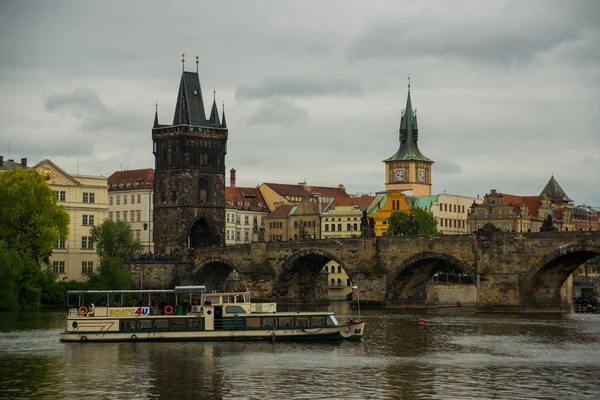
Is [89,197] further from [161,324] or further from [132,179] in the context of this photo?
[161,324]

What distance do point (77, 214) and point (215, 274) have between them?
23.9 m

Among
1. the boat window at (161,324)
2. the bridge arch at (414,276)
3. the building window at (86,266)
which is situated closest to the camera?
the boat window at (161,324)

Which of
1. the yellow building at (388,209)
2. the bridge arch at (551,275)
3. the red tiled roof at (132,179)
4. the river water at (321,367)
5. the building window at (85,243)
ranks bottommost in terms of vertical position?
the river water at (321,367)

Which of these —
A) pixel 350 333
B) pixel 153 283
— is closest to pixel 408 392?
pixel 350 333

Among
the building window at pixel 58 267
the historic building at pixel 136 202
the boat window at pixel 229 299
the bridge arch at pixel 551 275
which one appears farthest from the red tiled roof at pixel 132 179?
the boat window at pixel 229 299

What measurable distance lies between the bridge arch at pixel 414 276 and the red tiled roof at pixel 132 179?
222 ft

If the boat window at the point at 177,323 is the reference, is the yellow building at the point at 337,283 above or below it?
above

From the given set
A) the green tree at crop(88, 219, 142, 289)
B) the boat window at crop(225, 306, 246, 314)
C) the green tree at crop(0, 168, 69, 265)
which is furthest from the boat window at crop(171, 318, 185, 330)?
the green tree at crop(88, 219, 142, 289)

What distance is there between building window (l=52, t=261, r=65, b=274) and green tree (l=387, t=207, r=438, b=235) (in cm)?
5402

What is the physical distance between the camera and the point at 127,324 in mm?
76438

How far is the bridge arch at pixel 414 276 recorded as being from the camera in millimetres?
117312

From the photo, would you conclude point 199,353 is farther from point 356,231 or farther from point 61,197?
point 356,231

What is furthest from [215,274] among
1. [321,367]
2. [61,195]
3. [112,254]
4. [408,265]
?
[321,367]

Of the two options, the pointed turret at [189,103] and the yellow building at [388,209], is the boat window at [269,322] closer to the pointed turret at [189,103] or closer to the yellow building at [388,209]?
the pointed turret at [189,103]
